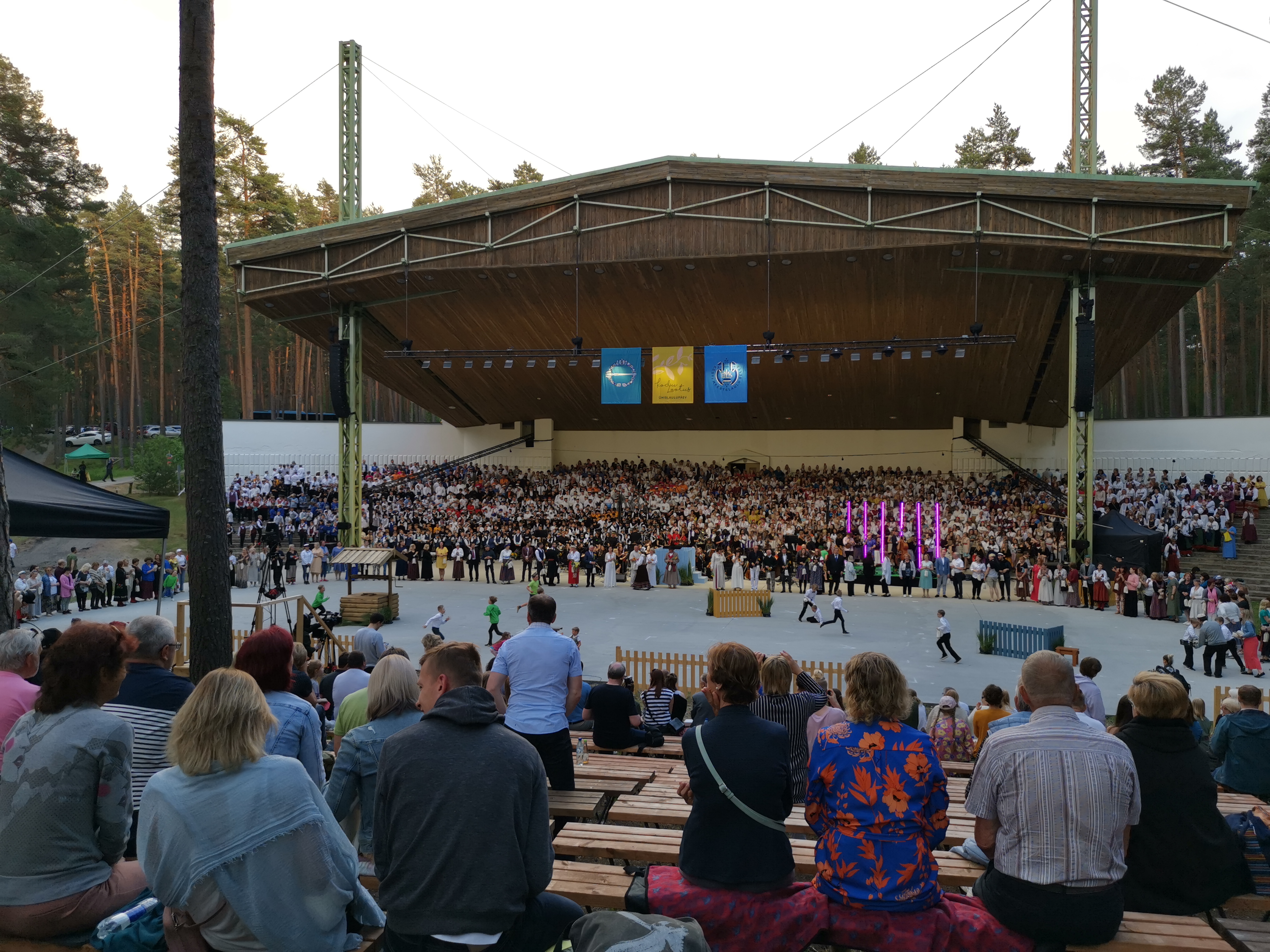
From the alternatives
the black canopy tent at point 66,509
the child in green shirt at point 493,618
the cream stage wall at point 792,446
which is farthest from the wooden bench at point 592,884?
the cream stage wall at point 792,446

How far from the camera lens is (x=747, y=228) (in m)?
18.7

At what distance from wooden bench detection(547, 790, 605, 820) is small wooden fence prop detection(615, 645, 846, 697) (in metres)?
6.09

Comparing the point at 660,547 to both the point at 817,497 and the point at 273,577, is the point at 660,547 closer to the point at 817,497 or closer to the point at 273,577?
the point at 817,497

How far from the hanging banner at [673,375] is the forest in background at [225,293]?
15.1 meters

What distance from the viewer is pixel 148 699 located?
332 centimetres

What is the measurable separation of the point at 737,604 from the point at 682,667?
660 centimetres

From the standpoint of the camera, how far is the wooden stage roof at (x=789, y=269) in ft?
57.3

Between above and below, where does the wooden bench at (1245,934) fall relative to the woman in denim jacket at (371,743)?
below

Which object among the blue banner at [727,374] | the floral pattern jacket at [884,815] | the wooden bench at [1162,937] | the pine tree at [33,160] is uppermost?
the pine tree at [33,160]

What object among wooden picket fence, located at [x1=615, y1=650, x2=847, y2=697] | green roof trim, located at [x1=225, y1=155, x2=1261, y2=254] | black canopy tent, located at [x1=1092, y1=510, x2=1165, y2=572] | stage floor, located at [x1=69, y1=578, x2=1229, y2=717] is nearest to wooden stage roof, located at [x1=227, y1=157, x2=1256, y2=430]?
green roof trim, located at [x1=225, y1=155, x2=1261, y2=254]

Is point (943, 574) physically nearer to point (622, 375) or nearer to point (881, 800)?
point (622, 375)

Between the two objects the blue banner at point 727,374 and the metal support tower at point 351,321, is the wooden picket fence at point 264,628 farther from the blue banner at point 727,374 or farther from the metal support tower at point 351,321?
the blue banner at point 727,374

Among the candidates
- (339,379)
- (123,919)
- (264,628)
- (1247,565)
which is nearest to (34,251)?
(339,379)

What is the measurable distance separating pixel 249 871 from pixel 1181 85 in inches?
1736
